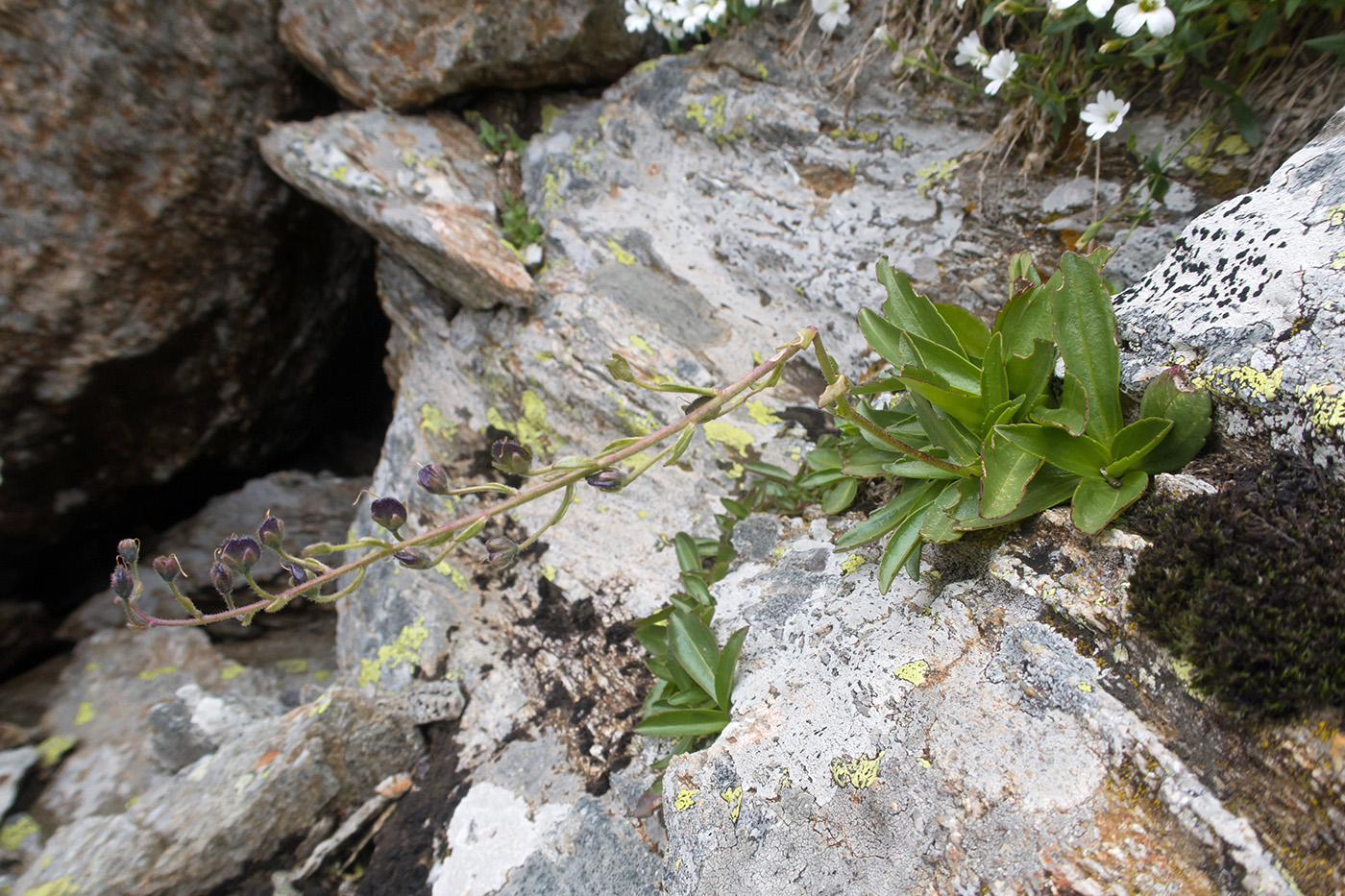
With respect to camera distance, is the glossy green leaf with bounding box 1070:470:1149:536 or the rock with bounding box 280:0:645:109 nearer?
the glossy green leaf with bounding box 1070:470:1149:536

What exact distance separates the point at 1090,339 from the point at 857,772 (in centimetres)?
113

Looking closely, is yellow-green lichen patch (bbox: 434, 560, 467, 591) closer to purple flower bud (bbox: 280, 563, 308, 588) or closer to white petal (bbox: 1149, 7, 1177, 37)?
purple flower bud (bbox: 280, 563, 308, 588)

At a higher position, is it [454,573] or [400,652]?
[454,573]

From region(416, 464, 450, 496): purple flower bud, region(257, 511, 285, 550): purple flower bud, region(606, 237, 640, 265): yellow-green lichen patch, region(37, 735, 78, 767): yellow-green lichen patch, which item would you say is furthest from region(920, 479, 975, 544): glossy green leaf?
region(37, 735, 78, 767): yellow-green lichen patch

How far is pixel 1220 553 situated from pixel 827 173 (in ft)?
6.53

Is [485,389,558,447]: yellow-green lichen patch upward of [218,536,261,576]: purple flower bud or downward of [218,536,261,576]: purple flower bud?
upward

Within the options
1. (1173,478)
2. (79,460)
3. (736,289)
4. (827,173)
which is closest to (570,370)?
(736,289)

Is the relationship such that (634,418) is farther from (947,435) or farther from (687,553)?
(947,435)

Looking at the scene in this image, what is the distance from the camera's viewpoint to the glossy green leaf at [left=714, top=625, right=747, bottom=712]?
1932 mm

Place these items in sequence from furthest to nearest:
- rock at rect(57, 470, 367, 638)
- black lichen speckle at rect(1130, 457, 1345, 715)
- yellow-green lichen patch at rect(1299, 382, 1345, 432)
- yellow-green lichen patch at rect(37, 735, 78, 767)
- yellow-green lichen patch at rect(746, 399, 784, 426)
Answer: rock at rect(57, 470, 367, 638) < yellow-green lichen patch at rect(37, 735, 78, 767) < yellow-green lichen patch at rect(746, 399, 784, 426) < yellow-green lichen patch at rect(1299, 382, 1345, 432) < black lichen speckle at rect(1130, 457, 1345, 715)

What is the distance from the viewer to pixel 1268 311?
157cm

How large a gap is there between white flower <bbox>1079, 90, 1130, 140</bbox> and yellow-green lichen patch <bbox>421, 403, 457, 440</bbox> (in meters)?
2.61

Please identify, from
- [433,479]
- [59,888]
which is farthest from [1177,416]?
[59,888]

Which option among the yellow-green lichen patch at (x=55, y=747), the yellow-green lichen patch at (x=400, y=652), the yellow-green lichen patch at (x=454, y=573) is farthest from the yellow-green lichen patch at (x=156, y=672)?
the yellow-green lichen patch at (x=454, y=573)
